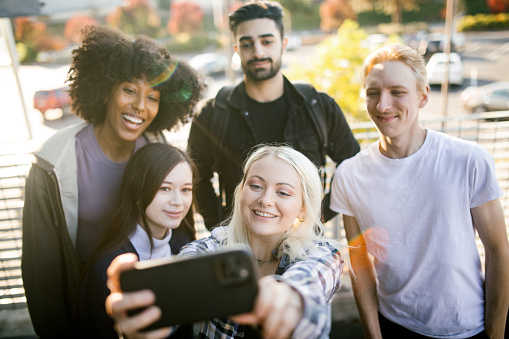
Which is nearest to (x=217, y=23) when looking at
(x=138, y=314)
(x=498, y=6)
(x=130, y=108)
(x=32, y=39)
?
(x=32, y=39)

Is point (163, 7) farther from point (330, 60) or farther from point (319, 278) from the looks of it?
point (319, 278)

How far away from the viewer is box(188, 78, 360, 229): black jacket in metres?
2.65

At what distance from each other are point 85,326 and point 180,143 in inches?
71.7

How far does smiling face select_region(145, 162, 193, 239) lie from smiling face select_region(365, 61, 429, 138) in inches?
43.3

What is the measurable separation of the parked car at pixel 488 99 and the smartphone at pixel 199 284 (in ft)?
47.3

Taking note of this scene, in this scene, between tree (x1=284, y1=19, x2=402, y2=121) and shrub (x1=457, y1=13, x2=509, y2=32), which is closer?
tree (x1=284, y1=19, x2=402, y2=121)

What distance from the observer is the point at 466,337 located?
1.93 m

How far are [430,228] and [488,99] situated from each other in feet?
43.9

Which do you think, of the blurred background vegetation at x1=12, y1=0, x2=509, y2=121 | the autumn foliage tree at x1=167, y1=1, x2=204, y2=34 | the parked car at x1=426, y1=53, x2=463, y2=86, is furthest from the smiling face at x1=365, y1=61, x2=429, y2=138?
the autumn foliage tree at x1=167, y1=1, x2=204, y2=34

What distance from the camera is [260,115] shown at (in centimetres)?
271

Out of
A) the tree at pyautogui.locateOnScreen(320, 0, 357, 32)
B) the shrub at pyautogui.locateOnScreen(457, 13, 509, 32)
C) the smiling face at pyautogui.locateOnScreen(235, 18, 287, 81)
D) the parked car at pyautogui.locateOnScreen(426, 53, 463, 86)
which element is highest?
the tree at pyautogui.locateOnScreen(320, 0, 357, 32)

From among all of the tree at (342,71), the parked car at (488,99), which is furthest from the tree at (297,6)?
the tree at (342,71)

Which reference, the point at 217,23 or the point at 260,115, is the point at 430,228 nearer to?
the point at 260,115

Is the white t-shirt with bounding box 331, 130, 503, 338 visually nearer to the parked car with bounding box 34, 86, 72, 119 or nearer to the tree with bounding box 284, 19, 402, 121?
the tree with bounding box 284, 19, 402, 121
